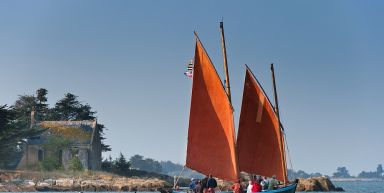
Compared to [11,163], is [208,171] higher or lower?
lower

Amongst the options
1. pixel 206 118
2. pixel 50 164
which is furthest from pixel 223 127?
pixel 50 164

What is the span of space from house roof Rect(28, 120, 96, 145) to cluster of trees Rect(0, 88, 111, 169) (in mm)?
1129

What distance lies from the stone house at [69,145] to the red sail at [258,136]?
5026 centimetres

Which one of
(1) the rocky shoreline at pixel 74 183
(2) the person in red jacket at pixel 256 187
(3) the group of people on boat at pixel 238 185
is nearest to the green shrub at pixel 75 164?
(1) the rocky shoreline at pixel 74 183

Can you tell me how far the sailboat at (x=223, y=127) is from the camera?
1694 inches

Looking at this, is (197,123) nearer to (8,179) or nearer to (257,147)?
(257,147)

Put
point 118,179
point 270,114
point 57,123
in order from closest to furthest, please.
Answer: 1. point 270,114
2. point 118,179
3. point 57,123

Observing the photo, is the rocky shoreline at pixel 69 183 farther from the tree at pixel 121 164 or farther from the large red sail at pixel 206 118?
the large red sail at pixel 206 118

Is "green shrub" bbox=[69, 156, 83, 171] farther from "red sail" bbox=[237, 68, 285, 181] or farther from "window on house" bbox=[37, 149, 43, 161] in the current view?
"red sail" bbox=[237, 68, 285, 181]

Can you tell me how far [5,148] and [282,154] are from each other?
176 ft

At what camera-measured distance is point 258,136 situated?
45.6 metres

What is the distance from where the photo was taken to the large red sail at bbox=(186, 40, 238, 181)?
141 feet

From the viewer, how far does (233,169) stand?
144 ft

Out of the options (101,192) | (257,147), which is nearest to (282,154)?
(257,147)
